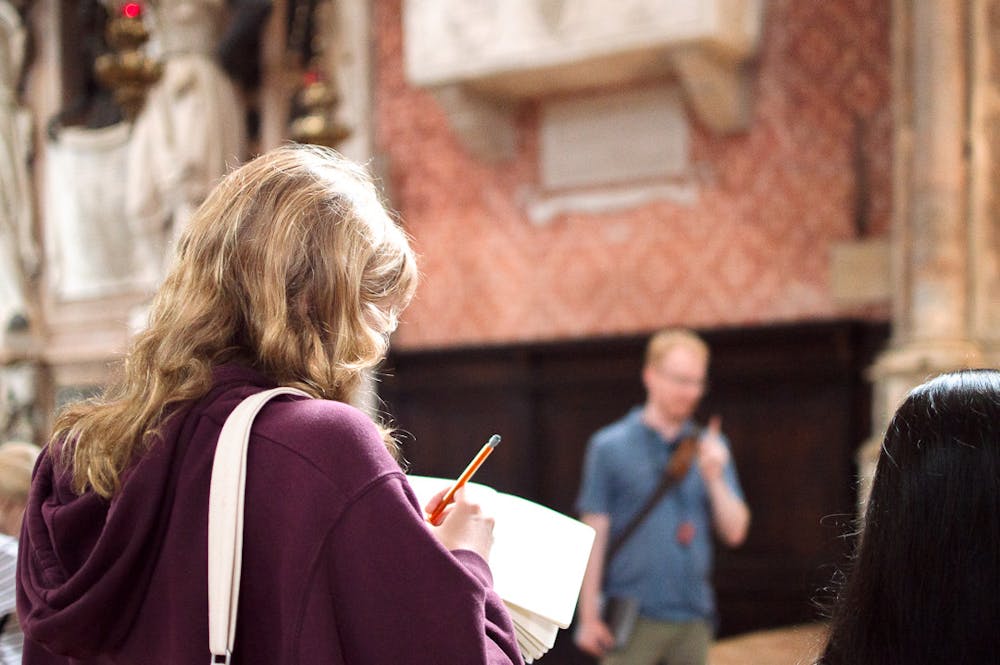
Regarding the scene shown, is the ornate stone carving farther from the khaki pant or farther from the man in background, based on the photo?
the khaki pant

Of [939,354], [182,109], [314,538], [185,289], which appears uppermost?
[182,109]

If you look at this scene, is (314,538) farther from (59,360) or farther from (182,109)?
(59,360)

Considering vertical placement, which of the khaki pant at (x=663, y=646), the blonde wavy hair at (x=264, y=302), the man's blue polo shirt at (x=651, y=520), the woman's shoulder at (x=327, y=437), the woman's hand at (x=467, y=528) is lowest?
the khaki pant at (x=663, y=646)

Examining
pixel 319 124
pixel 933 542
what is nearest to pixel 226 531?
pixel 933 542

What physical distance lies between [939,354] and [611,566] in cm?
213

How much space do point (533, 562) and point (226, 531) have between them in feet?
1.58

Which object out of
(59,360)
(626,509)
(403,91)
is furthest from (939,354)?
(59,360)

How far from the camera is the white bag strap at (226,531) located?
1.29 m

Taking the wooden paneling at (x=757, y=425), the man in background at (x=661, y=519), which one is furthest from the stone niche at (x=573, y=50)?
the man in background at (x=661, y=519)

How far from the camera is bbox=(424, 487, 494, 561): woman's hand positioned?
4.69ft

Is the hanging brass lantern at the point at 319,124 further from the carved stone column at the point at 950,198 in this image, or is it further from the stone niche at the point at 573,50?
the carved stone column at the point at 950,198

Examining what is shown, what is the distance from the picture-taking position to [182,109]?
7.02 meters

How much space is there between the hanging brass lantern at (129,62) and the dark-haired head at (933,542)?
10.6 feet

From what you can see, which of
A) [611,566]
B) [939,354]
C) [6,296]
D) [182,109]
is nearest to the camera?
[611,566]
